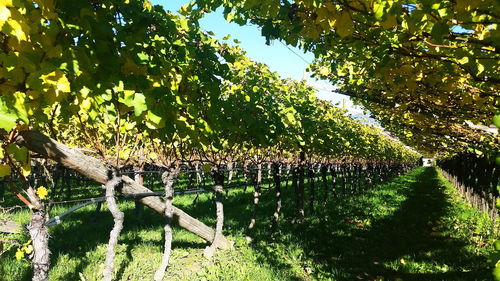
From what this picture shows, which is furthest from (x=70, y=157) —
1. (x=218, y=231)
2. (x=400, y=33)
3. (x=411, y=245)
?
(x=411, y=245)

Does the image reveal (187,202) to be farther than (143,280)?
Yes

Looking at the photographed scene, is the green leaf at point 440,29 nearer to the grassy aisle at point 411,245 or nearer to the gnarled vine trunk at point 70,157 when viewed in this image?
the gnarled vine trunk at point 70,157

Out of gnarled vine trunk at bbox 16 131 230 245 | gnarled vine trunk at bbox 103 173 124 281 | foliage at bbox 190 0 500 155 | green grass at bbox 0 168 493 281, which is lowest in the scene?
green grass at bbox 0 168 493 281

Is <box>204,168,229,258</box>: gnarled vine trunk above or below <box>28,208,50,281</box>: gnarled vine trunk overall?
below

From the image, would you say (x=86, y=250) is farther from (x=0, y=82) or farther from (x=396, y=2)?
(x=396, y=2)

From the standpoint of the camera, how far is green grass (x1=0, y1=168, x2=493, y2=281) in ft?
19.0

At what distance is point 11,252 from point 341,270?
22.6 ft

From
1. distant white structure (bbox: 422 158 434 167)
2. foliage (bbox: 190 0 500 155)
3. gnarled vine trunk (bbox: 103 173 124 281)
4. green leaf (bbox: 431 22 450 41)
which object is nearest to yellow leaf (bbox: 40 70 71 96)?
foliage (bbox: 190 0 500 155)

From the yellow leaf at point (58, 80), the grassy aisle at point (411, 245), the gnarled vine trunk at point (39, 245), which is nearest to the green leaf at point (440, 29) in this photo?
the yellow leaf at point (58, 80)

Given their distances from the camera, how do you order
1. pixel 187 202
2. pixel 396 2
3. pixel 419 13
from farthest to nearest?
pixel 187 202 → pixel 419 13 → pixel 396 2

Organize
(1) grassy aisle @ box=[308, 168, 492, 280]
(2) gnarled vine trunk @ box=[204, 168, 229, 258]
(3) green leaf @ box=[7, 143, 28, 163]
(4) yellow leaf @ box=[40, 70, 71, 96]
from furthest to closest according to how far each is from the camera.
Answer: (2) gnarled vine trunk @ box=[204, 168, 229, 258] < (1) grassy aisle @ box=[308, 168, 492, 280] < (3) green leaf @ box=[7, 143, 28, 163] < (4) yellow leaf @ box=[40, 70, 71, 96]

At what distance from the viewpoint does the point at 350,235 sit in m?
8.24

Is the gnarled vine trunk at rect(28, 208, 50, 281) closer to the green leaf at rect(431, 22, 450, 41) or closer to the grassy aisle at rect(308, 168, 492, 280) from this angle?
the green leaf at rect(431, 22, 450, 41)

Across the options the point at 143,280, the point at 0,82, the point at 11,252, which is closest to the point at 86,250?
the point at 11,252
